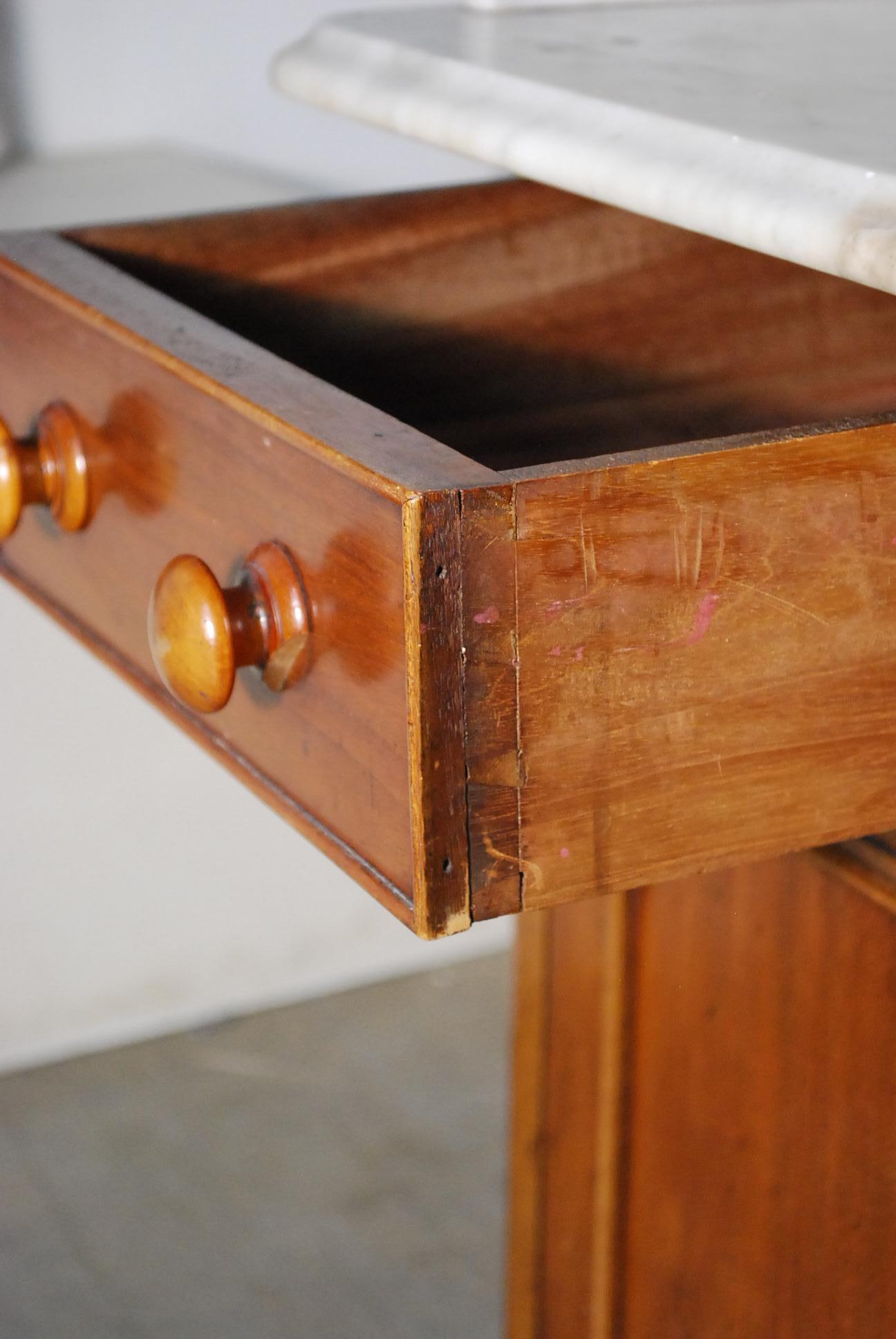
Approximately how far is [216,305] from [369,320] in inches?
2.6

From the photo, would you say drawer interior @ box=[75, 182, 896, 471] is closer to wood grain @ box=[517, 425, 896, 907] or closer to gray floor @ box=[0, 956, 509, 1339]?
wood grain @ box=[517, 425, 896, 907]

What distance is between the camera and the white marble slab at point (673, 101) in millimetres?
456

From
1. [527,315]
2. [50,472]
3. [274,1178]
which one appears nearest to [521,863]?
[50,472]

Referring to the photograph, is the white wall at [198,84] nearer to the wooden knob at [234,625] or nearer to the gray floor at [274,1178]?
the gray floor at [274,1178]

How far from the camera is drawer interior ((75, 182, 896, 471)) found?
70 centimetres

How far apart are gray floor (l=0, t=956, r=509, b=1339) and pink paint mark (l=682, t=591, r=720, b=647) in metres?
0.97

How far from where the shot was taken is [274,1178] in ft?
4.64

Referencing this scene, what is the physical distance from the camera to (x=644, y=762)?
417 mm

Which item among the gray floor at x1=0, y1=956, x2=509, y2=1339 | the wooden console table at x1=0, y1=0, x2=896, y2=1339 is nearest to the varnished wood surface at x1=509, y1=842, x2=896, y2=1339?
the wooden console table at x1=0, y1=0, x2=896, y2=1339

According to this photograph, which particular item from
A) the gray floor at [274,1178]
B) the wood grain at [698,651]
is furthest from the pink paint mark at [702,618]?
the gray floor at [274,1178]

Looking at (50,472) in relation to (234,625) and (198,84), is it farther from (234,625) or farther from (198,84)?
(198,84)

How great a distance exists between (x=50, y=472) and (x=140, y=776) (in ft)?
3.23

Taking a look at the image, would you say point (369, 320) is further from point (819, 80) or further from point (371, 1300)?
point (371, 1300)

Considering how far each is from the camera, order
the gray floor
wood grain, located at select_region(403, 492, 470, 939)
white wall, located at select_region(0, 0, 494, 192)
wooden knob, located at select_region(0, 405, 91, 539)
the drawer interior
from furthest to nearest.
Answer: white wall, located at select_region(0, 0, 494, 192) → the gray floor → the drawer interior → wooden knob, located at select_region(0, 405, 91, 539) → wood grain, located at select_region(403, 492, 470, 939)
